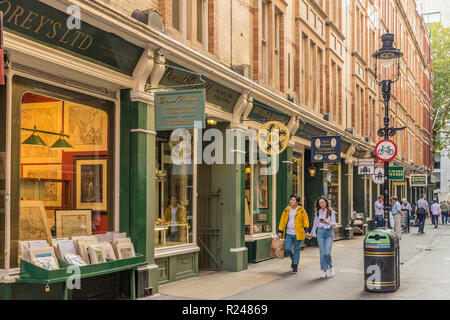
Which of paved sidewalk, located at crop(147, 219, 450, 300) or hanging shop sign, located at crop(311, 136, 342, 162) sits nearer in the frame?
paved sidewalk, located at crop(147, 219, 450, 300)

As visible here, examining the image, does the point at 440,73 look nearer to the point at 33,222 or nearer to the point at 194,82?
the point at 194,82

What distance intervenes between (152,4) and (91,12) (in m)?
2.56

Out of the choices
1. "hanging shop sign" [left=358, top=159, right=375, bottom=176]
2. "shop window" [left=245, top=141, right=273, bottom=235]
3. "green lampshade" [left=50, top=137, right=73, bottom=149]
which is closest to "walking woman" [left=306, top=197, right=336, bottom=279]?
"shop window" [left=245, top=141, right=273, bottom=235]

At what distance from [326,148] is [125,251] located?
1067 centimetres

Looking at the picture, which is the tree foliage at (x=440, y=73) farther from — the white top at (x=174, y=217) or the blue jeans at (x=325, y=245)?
the white top at (x=174, y=217)

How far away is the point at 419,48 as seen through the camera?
52375 millimetres

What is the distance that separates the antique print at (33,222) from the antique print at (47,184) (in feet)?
0.40

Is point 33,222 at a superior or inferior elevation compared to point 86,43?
inferior

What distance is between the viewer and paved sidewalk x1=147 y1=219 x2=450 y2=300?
32.2 ft

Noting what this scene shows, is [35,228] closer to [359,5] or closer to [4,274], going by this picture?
[4,274]

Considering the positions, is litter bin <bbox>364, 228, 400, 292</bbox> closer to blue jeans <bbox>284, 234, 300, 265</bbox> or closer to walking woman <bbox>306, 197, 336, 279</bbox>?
walking woman <bbox>306, 197, 336, 279</bbox>

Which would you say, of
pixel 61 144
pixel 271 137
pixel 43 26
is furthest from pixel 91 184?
pixel 271 137

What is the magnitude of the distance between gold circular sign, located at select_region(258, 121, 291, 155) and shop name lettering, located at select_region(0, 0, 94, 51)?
21.6ft

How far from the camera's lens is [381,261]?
1010 cm
